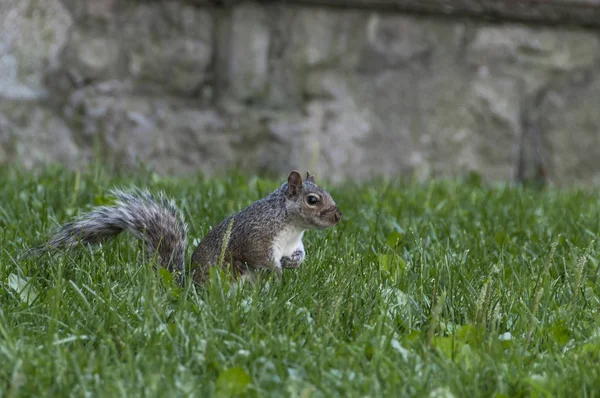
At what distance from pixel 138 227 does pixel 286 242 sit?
0.44m

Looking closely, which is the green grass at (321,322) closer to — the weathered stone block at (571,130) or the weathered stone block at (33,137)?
the weathered stone block at (33,137)

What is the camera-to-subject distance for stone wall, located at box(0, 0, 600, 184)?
4.87 m

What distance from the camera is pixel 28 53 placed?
482cm

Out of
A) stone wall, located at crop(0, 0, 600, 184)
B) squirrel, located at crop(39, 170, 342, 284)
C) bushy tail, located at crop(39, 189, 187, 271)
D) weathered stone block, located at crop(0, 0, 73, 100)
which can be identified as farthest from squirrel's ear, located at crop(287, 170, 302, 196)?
weathered stone block, located at crop(0, 0, 73, 100)

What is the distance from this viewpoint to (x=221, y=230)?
258 centimetres

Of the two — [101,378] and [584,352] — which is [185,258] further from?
[584,352]

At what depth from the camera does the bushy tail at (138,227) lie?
254cm

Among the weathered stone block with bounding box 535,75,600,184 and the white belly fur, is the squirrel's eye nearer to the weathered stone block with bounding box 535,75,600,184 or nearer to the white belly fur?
the white belly fur

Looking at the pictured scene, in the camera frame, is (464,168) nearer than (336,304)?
No

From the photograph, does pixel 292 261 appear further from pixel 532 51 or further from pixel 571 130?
pixel 571 130

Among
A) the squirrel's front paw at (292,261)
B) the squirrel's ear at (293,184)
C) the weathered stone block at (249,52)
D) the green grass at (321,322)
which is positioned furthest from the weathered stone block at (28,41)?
the squirrel's front paw at (292,261)

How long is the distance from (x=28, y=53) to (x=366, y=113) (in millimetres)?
1983

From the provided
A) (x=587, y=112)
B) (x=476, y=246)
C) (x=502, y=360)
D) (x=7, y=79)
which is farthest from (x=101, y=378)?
(x=587, y=112)

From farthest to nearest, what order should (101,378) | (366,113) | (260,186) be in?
(366,113) < (260,186) < (101,378)
